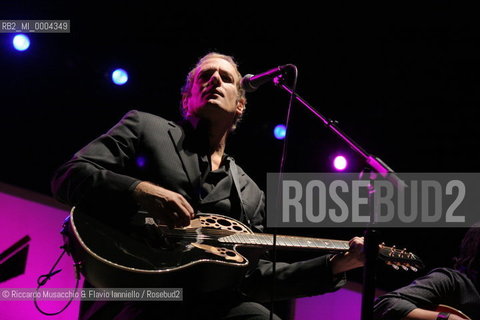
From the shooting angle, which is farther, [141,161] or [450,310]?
[450,310]

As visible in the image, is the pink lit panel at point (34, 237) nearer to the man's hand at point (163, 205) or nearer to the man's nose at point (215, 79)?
the man's nose at point (215, 79)

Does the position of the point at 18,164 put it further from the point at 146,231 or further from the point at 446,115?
the point at 446,115

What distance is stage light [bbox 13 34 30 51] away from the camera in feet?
13.9

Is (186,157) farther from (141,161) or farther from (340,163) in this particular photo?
(340,163)

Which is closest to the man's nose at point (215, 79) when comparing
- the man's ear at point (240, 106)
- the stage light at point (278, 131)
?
the man's ear at point (240, 106)

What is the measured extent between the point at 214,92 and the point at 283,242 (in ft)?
3.49

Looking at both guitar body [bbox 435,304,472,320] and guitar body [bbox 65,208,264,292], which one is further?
guitar body [bbox 435,304,472,320]

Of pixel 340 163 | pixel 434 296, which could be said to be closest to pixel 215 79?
pixel 434 296

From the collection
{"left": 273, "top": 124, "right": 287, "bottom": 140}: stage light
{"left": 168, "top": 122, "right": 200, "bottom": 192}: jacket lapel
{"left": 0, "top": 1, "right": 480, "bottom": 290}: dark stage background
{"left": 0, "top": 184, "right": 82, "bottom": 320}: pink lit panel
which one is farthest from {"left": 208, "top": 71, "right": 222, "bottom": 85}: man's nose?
{"left": 273, "top": 124, "right": 287, "bottom": 140}: stage light

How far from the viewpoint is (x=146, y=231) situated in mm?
2279

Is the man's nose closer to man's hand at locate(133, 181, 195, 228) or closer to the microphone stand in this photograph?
man's hand at locate(133, 181, 195, 228)

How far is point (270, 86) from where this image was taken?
5.38m

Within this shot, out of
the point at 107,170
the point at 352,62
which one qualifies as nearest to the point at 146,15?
the point at 352,62

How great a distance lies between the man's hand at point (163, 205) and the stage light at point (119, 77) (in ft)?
8.79
